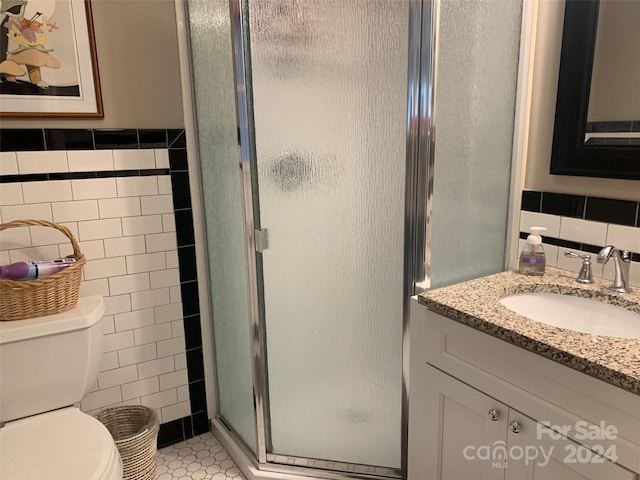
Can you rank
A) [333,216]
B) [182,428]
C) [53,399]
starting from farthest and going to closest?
[182,428]
[333,216]
[53,399]

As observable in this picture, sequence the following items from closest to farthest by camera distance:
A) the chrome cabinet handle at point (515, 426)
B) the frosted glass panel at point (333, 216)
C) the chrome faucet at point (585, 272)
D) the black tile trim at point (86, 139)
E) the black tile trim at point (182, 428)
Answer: the chrome cabinet handle at point (515, 426) < the chrome faucet at point (585, 272) < the frosted glass panel at point (333, 216) < the black tile trim at point (86, 139) < the black tile trim at point (182, 428)

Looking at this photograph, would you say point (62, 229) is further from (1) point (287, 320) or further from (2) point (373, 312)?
(2) point (373, 312)

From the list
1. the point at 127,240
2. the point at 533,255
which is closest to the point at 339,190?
the point at 533,255

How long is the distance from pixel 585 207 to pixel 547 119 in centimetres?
30

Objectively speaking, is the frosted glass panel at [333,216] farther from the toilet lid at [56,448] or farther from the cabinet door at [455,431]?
the toilet lid at [56,448]

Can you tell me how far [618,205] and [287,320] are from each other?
1125mm

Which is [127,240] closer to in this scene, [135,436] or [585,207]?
[135,436]

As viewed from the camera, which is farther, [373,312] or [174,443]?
[174,443]

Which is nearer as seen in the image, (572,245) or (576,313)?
(576,313)

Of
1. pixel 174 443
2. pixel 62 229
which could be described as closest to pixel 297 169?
pixel 62 229

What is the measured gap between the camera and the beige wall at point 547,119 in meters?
1.41

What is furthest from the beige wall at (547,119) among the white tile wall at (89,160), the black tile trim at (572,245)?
the white tile wall at (89,160)

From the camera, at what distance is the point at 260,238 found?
65.3 inches

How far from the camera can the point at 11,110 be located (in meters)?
1.59
